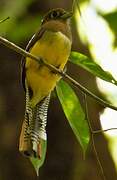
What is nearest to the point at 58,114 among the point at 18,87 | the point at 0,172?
the point at 18,87

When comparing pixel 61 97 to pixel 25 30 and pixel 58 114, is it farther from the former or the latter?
pixel 58 114

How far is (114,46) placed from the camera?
13.0 ft

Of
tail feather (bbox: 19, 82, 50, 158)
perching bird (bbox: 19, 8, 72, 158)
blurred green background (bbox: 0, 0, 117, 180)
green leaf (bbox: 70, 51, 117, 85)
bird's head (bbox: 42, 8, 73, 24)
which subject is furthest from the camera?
blurred green background (bbox: 0, 0, 117, 180)

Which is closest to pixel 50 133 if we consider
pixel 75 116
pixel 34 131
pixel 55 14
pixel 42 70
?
pixel 55 14

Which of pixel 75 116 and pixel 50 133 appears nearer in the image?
pixel 75 116

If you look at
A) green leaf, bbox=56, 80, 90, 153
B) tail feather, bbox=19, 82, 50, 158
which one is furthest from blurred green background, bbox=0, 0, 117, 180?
green leaf, bbox=56, 80, 90, 153

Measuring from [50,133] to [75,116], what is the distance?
2001 mm

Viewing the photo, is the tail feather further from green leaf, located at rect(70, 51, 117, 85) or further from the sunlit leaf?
the sunlit leaf

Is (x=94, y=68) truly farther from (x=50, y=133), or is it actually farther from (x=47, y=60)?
(x=50, y=133)

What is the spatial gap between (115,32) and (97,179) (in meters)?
1.27

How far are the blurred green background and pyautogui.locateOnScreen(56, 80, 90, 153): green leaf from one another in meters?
1.52

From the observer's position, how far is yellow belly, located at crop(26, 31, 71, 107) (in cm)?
316

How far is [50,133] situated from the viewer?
4.67 meters

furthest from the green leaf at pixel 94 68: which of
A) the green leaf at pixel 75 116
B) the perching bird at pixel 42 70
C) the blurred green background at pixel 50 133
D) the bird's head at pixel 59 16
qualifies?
the blurred green background at pixel 50 133
